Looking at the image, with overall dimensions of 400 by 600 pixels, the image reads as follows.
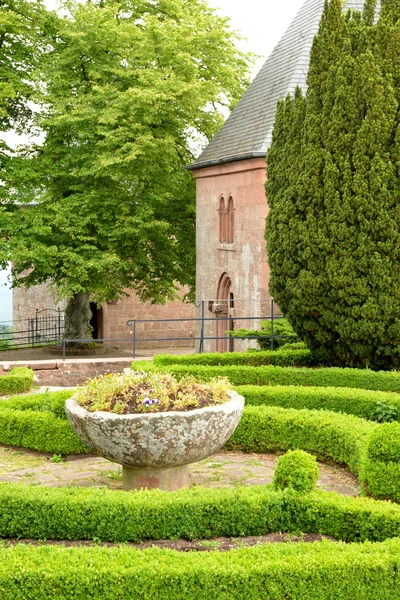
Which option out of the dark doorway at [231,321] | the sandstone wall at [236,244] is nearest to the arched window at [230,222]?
the sandstone wall at [236,244]

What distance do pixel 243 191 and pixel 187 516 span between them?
56.4 feet

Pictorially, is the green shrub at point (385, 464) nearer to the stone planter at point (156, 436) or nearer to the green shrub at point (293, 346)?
the stone planter at point (156, 436)

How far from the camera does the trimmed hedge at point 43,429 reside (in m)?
11.7

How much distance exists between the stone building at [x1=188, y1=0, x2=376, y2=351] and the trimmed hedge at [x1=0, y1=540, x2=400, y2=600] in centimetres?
1530

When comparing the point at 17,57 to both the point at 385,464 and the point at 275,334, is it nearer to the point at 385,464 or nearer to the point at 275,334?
the point at 275,334

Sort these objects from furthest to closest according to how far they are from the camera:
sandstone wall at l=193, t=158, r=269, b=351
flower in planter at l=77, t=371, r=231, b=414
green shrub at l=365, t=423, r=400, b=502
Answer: sandstone wall at l=193, t=158, r=269, b=351 → flower in planter at l=77, t=371, r=231, b=414 → green shrub at l=365, t=423, r=400, b=502

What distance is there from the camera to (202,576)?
21.7ft

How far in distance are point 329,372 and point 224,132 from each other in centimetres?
1335

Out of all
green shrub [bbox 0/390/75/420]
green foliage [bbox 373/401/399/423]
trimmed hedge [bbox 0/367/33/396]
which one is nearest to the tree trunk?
trimmed hedge [bbox 0/367/33/396]

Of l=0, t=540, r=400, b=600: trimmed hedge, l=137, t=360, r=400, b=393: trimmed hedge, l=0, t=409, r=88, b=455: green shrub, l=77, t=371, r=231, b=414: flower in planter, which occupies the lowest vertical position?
l=0, t=540, r=400, b=600: trimmed hedge

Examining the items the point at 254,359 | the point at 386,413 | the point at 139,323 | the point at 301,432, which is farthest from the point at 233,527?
the point at 139,323

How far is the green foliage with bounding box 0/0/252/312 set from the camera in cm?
2438

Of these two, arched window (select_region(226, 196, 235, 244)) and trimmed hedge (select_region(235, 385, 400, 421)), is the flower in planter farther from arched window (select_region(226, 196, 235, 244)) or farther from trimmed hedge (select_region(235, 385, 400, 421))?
arched window (select_region(226, 196, 235, 244))

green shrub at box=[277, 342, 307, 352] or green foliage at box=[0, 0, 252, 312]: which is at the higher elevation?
green foliage at box=[0, 0, 252, 312]
